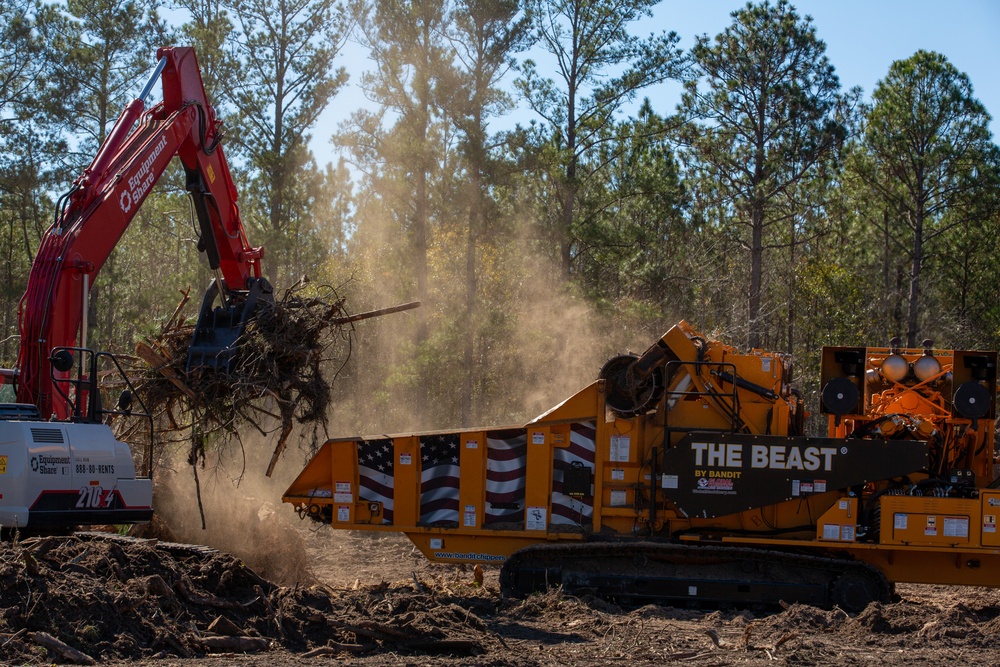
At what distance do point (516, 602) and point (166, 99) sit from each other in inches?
257

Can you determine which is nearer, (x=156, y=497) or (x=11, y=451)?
(x=11, y=451)

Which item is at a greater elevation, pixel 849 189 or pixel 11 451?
pixel 849 189

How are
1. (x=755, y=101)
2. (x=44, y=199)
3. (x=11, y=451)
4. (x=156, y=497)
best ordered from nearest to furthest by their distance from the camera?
(x=11, y=451) < (x=156, y=497) < (x=755, y=101) < (x=44, y=199)

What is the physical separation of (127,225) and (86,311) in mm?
1043

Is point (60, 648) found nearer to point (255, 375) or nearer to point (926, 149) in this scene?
point (255, 375)

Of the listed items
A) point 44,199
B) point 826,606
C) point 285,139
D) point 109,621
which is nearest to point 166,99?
point 109,621

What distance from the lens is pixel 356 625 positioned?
7922mm

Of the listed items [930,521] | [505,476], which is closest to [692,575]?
[505,476]

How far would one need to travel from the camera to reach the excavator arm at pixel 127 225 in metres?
9.11

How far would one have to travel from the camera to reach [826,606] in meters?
10.5

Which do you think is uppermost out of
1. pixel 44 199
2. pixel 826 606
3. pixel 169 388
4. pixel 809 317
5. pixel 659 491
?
pixel 44 199

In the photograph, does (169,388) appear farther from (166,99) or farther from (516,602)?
(516,602)

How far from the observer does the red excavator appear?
8.49 m

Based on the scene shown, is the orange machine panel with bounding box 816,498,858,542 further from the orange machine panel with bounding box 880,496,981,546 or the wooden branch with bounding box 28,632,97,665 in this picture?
the wooden branch with bounding box 28,632,97,665
